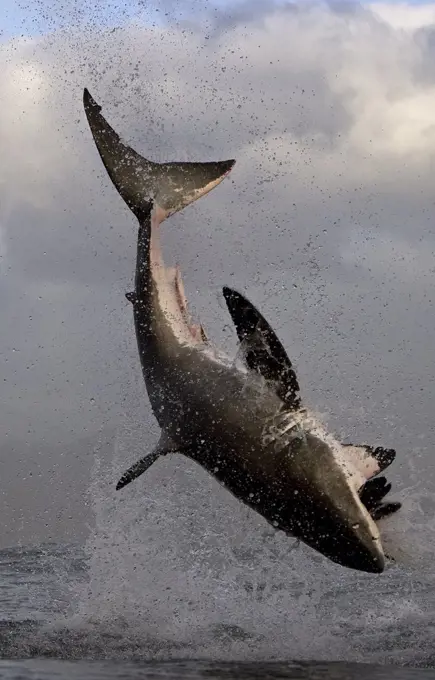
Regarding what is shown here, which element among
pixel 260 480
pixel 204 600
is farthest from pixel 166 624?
pixel 260 480

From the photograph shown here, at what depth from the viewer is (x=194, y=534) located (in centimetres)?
1839

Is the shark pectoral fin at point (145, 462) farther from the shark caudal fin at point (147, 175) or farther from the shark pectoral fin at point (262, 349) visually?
the shark caudal fin at point (147, 175)

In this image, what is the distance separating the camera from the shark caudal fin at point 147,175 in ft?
52.0

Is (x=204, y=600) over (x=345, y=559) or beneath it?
over

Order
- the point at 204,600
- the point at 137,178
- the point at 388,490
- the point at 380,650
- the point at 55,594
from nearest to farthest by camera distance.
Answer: the point at 388,490, the point at 380,650, the point at 137,178, the point at 204,600, the point at 55,594

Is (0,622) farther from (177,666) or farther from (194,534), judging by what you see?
(177,666)

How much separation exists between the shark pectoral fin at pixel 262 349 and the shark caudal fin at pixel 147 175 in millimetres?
3042

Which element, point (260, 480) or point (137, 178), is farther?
point (137, 178)

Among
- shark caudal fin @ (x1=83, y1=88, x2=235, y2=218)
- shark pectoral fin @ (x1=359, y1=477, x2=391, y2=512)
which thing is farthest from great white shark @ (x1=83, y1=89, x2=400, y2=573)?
Answer: shark caudal fin @ (x1=83, y1=88, x2=235, y2=218)

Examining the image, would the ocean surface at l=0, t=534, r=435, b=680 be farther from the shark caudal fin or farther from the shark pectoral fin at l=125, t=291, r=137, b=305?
the shark caudal fin

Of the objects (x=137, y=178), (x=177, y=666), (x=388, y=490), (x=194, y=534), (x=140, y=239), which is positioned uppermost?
(x=137, y=178)

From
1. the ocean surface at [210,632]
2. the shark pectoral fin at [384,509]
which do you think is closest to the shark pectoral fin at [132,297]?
the ocean surface at [210,632]

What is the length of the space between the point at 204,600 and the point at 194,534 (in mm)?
1112

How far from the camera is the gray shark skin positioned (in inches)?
510
